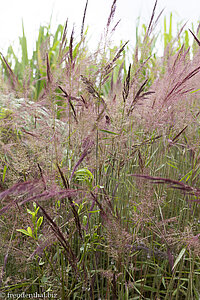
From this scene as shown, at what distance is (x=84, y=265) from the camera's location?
0.72m

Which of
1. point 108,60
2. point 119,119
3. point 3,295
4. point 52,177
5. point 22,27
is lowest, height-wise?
point 3,295

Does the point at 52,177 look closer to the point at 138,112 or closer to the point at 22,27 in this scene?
the point at 138,112

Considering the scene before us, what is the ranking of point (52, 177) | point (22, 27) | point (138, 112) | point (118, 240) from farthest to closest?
point (22, 27) → point (138, 112) → point (52, 177) → point (118, 240)

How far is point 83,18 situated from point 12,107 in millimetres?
558

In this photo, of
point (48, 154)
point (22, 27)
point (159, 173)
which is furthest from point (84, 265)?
point (22, 27)

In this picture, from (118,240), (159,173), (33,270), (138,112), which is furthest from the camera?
(159,173)

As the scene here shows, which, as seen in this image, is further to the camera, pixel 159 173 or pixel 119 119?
pixel 159 173

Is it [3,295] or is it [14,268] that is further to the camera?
[14,268]

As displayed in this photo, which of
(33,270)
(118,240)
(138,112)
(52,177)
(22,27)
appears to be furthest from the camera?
(22,27)

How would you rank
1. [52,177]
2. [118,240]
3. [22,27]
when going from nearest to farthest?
[118,240], [52,177], [22,27]

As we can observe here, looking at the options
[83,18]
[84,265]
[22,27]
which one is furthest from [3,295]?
[22,27]

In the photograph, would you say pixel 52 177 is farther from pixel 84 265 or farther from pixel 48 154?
pixel 84 265

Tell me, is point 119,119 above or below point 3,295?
above

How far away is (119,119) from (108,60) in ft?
0.54
